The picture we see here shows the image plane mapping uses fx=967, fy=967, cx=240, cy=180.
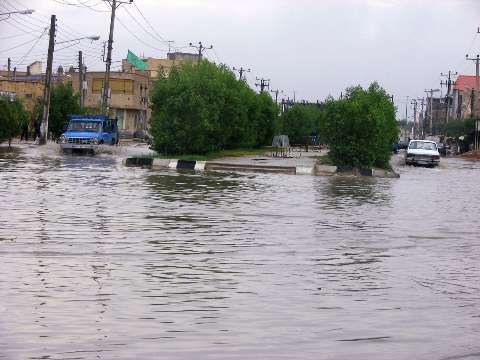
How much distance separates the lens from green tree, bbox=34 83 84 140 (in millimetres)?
63875

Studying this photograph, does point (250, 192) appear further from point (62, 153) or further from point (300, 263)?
point (62, 153)

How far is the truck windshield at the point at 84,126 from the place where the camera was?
165 feet

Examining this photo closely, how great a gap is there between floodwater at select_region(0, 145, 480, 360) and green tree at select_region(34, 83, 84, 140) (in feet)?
144

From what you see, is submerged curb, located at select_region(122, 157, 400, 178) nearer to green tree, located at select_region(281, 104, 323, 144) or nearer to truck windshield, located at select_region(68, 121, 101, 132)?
truck windshield, located at select_region(68, 121, 101, 132)

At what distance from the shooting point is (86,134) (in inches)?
1955

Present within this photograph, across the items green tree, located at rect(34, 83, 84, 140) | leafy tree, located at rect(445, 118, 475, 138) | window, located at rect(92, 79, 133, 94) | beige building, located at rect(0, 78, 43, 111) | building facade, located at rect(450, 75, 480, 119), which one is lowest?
green tree, located at rect(34, 83, 84, 140)

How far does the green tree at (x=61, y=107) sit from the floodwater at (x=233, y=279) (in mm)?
43816

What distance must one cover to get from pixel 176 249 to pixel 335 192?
13479 mm

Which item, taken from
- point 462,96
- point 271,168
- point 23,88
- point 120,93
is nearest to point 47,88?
point 271,168

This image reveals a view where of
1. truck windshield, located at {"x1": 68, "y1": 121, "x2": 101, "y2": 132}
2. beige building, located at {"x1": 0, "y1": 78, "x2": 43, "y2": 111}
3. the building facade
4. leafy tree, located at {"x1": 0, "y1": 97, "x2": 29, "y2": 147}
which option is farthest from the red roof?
truck windshield, located at {"x1": 68, "y1": 121, "x2": 101, "y2": 132}

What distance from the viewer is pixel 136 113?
118 m

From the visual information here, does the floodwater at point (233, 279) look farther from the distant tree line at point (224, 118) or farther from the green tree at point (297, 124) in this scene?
the green tree at point (297, 124)

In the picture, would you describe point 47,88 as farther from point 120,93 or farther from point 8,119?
point 120,93

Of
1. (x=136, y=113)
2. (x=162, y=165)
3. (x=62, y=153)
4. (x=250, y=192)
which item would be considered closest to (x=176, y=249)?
(x=250, y=192)
